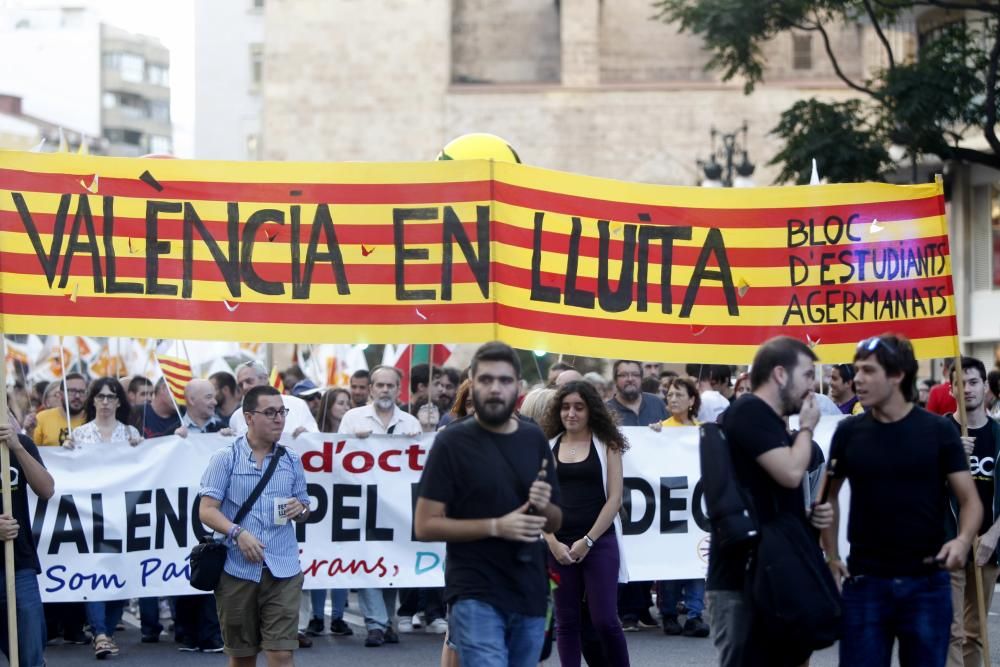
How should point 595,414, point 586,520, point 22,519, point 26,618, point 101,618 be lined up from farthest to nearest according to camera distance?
point 101,618
point 595,414
point 586,520
point 22,519
point 26,618

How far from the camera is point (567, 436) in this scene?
8523mm

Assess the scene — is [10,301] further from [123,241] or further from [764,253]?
[764,253]

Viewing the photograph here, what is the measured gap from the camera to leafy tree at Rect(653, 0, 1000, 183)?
22641 mm

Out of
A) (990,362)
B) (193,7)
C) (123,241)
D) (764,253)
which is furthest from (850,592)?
(193,7)

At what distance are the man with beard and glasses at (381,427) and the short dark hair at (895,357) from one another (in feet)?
17.1

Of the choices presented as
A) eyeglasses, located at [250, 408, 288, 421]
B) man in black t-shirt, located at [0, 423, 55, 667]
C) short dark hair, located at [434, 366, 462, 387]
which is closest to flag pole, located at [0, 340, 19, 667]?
man in black t-shirt, located at [0, 423, 55, 667]

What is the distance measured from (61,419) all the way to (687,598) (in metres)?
5.16

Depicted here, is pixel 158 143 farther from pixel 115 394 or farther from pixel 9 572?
pixel 9 572

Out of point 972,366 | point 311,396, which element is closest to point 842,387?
point 972,366

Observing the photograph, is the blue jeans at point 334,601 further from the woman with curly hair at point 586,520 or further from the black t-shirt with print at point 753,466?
the black t-shirt with print at point 753,466

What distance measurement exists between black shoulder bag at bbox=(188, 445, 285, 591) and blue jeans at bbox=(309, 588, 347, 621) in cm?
396

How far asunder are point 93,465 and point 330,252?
9.54ft

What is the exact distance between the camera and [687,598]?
462 inches

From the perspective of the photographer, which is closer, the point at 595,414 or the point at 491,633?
the point at 491,633
